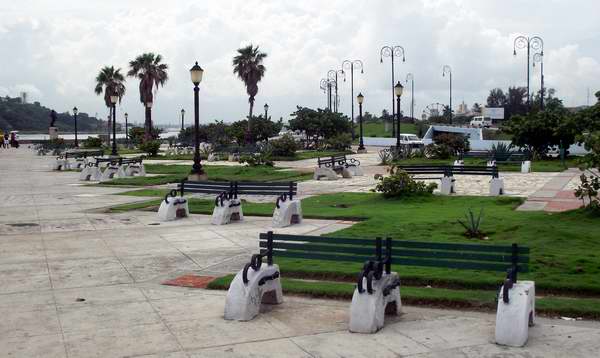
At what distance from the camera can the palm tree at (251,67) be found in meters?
68.2

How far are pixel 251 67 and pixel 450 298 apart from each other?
201ft

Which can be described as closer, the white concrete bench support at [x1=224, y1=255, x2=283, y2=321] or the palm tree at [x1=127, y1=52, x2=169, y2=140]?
the white concrete bench support at [x1=224, y1=255, x2=283, y2=321]

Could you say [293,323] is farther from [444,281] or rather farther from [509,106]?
[509,106]

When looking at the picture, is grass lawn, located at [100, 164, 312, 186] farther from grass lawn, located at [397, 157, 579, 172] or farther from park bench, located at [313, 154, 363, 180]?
grass lawn, located at [397, 157, 579, 172]

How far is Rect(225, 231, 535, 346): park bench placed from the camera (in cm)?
713

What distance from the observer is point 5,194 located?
25.3 meters

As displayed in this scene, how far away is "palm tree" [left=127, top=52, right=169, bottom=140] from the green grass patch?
213 ft

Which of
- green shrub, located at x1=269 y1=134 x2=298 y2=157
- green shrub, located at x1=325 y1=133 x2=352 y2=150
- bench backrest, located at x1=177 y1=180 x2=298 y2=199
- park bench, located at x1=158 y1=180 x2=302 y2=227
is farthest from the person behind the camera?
green shrub, located at x1=325 y1=133 x2=352 y2=150

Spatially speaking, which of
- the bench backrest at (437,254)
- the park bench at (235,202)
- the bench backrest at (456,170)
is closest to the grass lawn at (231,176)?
the bench backrest at (456,170)

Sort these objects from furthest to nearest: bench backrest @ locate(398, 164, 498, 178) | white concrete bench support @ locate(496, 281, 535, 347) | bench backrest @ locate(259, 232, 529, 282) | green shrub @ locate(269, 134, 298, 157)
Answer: green shrub @ locate(269, 134, 298, 157) → bench backrest @ locate(398, 164, 498, 178) → bench backrest @ locate(259, 232, 529, 282) → white concrete bench support @ locate(496, 281, 535, 347)

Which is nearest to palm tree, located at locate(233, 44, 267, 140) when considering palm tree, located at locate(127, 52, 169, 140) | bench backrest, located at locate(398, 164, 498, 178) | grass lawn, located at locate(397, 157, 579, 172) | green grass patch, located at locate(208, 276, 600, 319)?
palm tree, located at locate(127, 52, 169, 140)

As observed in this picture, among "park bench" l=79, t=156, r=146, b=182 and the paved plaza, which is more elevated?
"park bench" l=79, t=156, r=146, b=182

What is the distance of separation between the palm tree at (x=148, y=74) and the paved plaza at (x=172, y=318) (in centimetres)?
5955

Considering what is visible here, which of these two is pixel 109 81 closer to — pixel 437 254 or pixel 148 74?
pixel 148 74
